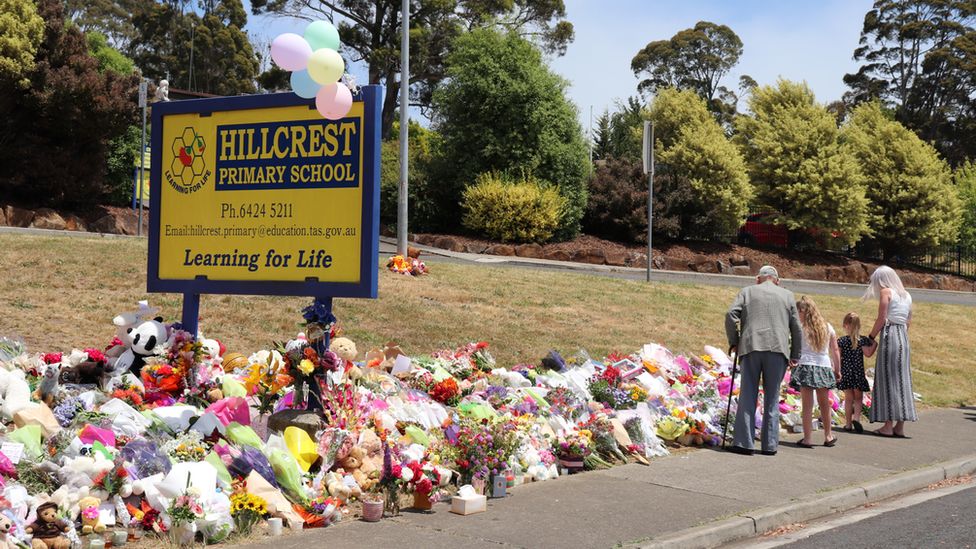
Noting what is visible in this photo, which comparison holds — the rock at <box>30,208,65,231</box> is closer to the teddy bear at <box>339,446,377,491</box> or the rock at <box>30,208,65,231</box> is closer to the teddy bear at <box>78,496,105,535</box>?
the teddy bear at <box>339,446,377,491</box>

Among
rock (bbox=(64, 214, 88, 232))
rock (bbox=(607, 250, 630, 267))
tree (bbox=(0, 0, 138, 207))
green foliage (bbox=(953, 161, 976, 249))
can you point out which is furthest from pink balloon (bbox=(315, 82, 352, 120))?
green foliage (bbox=(953, 161, 976, 249))

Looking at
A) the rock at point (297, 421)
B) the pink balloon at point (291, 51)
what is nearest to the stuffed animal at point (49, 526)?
the rock at point (297, 421)

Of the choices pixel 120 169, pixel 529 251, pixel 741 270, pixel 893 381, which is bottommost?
pixel 893 381

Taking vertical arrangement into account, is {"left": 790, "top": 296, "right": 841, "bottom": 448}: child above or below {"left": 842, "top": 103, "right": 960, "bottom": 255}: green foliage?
below

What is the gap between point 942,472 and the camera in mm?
8430

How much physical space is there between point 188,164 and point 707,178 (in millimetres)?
31421

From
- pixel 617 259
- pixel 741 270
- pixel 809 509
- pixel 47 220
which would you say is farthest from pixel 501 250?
pixel 809 509

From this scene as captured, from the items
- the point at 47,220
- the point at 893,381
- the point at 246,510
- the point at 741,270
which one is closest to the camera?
the point at 246,510

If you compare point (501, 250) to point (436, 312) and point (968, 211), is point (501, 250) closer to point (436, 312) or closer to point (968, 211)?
point (436, 312)

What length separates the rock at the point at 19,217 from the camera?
27.9 metres

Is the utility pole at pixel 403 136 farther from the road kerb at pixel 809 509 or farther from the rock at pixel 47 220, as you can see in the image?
the rock at pixel 47 220

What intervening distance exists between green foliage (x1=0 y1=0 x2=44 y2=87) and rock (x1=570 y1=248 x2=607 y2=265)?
727 inches

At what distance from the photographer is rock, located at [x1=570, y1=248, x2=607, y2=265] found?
3108 cm

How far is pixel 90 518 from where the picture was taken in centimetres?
509
